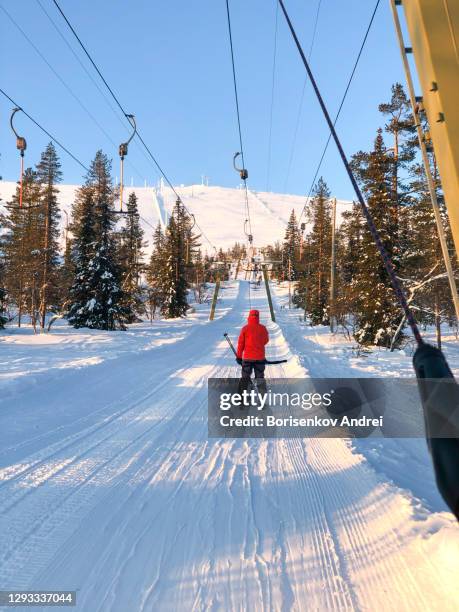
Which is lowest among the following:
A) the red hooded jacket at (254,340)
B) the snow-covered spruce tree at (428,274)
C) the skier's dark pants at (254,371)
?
the skier's dark pants at (254,371)

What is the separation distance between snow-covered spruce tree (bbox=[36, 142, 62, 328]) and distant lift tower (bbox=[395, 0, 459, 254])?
25.6 metres

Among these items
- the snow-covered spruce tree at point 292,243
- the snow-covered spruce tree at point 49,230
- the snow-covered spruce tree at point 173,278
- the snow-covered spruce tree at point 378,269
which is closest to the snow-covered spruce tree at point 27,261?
the snow-covered spruce tree at point 49,230

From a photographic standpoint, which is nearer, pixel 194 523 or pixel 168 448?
pixel 194 523

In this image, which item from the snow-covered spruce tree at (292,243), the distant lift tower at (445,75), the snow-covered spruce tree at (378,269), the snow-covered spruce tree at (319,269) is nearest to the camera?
the distant lift tower at (445,75)

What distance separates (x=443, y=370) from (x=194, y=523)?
275 cm

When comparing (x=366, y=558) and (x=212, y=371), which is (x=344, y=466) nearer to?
(x=366, y=558)

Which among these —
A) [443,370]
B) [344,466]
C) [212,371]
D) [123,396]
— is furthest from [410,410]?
[443,370]

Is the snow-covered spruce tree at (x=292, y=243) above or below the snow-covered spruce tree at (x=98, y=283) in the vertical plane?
above

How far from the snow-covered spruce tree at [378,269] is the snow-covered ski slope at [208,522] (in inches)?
583

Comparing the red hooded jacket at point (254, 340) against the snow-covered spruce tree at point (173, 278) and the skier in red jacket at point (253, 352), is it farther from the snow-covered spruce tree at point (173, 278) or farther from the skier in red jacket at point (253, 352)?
the snow-covered spruce tree at point (173, 278)

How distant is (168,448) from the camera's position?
5117 mm

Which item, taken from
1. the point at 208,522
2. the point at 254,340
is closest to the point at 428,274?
the point at 254,340

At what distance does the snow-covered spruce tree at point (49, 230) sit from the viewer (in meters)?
25.8

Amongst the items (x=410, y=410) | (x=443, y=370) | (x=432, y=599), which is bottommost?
(x=410, y=410)
